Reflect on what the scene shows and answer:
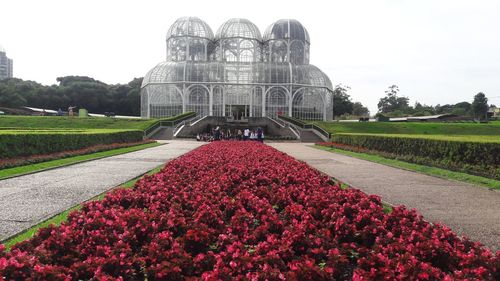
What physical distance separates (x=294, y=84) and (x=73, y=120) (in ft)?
92.1

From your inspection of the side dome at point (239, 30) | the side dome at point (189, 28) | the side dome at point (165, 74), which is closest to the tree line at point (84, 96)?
the side dome at point (189, 28)

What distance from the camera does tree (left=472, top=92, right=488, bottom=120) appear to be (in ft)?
301

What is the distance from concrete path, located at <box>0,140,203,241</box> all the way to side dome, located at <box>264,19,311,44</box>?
180 ft

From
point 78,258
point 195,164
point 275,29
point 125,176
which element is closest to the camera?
point 78,258

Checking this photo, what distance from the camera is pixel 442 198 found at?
9.55 m

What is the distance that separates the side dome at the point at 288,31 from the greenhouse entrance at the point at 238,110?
13.4 meters

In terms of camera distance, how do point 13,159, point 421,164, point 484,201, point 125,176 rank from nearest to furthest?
1. point 484,201
2. point 125,176
3. point 13,159
4. point 421,164

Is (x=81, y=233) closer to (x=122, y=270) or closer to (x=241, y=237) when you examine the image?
(x=122, y=270)

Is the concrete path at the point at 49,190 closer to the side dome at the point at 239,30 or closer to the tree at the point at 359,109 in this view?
the side dome at the point at 239,30

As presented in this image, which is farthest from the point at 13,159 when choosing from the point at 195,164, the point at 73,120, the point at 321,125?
the point at 321,125

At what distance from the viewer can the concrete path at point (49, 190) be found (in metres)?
6.91

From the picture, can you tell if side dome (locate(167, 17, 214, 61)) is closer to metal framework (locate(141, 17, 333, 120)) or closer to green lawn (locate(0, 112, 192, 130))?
metal framework (locate(141, 17, 333, 120))

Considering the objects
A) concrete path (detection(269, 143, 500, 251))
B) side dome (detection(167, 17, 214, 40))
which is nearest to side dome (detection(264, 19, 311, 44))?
side dome (detection(167, 17, 214, 40))

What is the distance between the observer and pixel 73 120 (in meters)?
45.7
